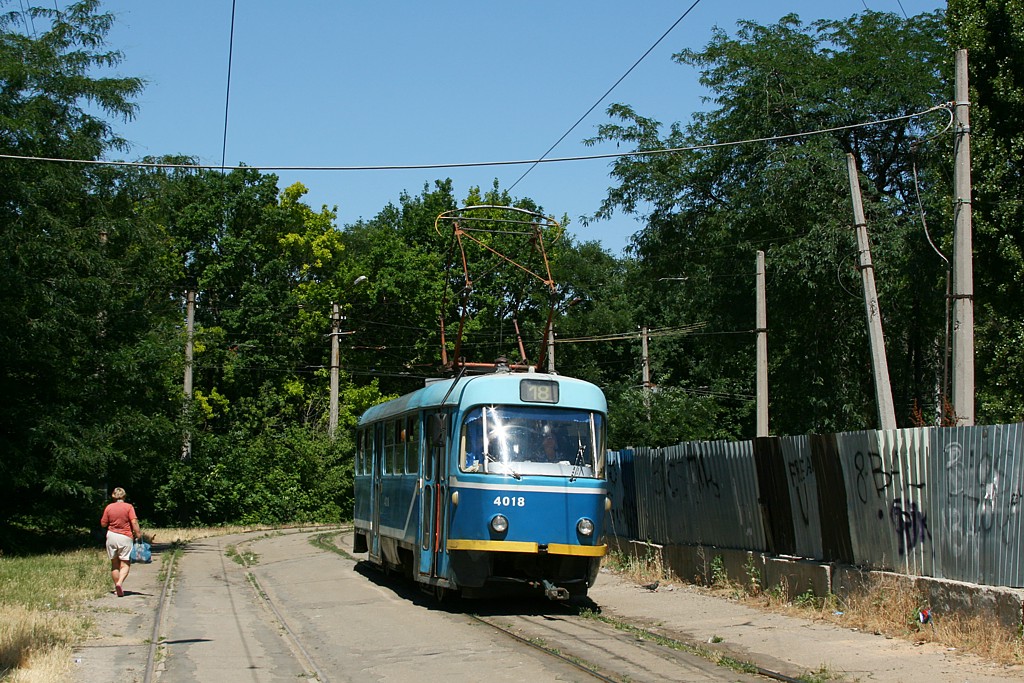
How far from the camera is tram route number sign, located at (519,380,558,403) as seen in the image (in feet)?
45.7

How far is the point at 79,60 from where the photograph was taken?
2511 centimetres

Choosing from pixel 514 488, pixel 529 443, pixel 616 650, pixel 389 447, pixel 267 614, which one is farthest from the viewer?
pixel 389 447

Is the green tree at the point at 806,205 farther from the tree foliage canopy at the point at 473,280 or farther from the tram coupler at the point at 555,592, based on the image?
the tram coupler at the point at 555,592

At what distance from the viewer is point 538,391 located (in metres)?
14.0

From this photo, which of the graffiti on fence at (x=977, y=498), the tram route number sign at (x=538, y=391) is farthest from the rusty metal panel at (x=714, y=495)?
the graffiti on fence at (x=977, y=498)

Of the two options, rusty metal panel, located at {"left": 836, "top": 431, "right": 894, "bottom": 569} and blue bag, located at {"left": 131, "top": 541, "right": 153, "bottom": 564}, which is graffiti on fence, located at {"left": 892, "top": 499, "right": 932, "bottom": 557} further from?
blue bag, located at {"left": 131, "top": 541, "right": 153, "bottom": 564}

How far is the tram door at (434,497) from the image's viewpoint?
45.9 ft

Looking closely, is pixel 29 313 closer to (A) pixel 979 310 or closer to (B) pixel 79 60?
(B) pixel 79 60

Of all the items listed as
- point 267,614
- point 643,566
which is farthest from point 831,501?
point 267,614

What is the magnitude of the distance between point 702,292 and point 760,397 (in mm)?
12994

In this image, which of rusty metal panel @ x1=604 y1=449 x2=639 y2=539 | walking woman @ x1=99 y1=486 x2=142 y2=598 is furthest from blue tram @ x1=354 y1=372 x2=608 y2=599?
rusty metal panel @ x1=604 y1=449 x2=639 y2=539

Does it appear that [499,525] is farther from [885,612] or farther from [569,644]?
[885,612]

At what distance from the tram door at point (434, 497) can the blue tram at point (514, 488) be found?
14mm

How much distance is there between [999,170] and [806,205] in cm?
786
